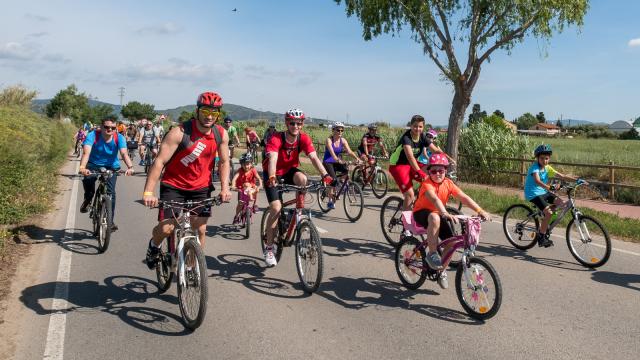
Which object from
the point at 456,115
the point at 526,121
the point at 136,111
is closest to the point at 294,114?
the point at 456,115

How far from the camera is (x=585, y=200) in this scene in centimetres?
1479

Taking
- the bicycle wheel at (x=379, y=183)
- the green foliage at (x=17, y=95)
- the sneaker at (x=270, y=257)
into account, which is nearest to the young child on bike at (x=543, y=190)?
the sneaker at (x=270, y=257)

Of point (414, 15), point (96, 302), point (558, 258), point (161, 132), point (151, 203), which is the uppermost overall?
point (414, 15)

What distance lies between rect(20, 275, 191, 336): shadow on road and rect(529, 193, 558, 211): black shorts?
5.57 metres

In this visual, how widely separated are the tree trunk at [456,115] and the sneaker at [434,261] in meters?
12.4

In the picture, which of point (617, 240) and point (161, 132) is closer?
point (617, 240)

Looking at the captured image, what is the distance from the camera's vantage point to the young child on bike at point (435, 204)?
221 inches

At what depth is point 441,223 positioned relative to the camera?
597 centimetres

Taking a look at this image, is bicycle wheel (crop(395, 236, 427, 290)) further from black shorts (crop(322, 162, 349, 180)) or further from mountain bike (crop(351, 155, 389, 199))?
mountain bike (crop(351, 155, 389, 199))

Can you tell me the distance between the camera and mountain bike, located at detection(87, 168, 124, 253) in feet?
25.5

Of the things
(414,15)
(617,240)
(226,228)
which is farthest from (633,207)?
(226,228)

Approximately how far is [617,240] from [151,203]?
26.9ft

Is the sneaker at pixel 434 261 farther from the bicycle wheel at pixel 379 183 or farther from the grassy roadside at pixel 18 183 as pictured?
the bicycle wheel at pixel 379 183

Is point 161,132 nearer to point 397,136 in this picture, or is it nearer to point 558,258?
point 397,136
